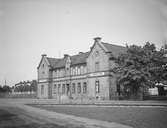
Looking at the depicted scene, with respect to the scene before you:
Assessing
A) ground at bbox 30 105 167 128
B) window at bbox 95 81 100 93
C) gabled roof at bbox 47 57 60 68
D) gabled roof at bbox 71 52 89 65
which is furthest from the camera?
gabled roof at bbox 47 57 60 68

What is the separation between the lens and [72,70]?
47.6m

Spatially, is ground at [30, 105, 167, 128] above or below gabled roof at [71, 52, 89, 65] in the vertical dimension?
below

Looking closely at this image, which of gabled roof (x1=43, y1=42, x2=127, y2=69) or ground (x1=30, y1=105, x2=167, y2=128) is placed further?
gabled roof (x1=43, y1=42, x2=127, y2=69)

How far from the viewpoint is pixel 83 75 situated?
4444 cm

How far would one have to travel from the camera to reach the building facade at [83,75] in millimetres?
38694

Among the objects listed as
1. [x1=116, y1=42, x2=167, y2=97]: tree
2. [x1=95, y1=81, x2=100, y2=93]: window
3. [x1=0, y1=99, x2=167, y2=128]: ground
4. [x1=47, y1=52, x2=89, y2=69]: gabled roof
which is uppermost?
[x1=47, y1=52, x2=89, y2=69]: gabled roof

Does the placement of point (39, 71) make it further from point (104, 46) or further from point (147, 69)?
point (147, 69)

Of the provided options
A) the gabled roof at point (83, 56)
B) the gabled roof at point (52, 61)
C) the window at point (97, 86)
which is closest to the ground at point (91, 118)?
the gabled roof at point (83, 56)

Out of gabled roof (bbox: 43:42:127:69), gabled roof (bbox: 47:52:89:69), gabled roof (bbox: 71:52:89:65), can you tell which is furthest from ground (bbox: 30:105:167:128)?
gabled roof (bbox: 71:52:89:65)

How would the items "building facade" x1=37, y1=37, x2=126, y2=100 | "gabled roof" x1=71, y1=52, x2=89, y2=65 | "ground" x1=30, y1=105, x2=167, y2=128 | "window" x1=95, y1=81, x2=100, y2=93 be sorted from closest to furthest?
"ground" x1=30, y1=105, x2=167, y2=128 < "building facade" x1=37, y1=37, x2=126, y2=100 < "window" x1=95, y1=81, x2=100, y2=93 < "gabled roof" x1=71, y1=52, x2=89, y2=65

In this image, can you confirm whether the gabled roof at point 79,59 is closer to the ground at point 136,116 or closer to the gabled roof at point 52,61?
the gabled roof at point 52,61

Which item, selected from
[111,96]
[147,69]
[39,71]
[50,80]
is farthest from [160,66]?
[39,71]

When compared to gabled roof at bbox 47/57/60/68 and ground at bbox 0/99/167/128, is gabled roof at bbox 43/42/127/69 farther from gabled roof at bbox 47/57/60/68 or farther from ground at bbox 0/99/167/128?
ground at bbox 0/99/167/128

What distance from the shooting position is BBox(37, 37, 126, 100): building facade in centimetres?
3869
